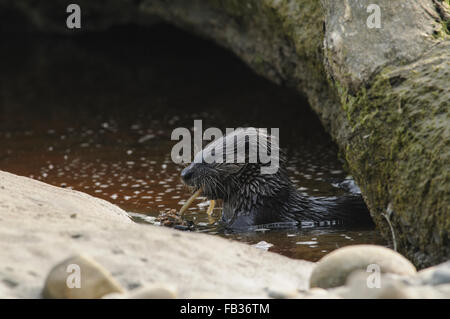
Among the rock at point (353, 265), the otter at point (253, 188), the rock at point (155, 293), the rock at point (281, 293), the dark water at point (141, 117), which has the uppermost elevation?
the dark water at point (141, 117)

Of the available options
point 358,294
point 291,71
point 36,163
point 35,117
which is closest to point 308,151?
point 291,71

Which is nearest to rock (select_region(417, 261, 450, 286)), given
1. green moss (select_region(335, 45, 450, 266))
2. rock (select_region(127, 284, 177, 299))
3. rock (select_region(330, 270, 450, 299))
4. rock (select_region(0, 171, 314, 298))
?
rock (select_region(330, 270, 450, 299))

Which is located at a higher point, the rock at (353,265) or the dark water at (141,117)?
the dark water at (141,117)

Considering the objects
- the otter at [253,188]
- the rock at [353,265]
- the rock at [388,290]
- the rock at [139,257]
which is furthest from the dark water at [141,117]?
the rock at [388,290]

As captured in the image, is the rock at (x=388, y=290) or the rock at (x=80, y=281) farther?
the rock at (x=80, y=281)

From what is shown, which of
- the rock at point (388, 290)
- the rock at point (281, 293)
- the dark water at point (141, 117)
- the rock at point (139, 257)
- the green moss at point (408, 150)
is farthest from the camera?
the dark water at point (141, 117)

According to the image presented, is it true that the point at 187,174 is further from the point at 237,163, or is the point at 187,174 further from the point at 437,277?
the point at 437,277

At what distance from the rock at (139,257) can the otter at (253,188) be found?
176 centimetres

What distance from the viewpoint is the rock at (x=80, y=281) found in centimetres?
351

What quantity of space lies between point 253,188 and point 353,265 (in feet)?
8.83

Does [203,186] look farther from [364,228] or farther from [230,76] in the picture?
[230,76]

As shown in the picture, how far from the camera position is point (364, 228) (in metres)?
6.09

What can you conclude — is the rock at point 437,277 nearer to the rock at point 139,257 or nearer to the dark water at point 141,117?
the rock at point 139,257

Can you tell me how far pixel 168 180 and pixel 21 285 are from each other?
13.4ft
